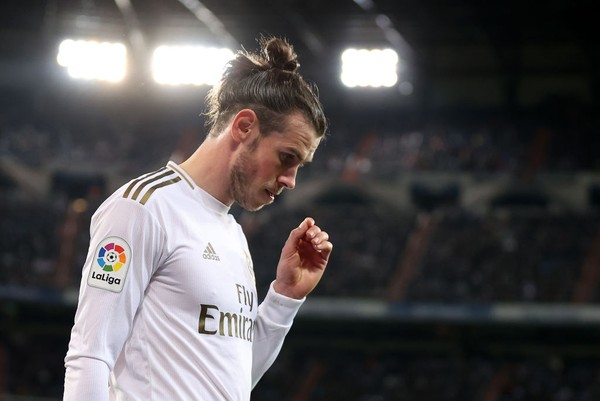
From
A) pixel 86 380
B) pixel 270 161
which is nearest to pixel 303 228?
pixel 270 161

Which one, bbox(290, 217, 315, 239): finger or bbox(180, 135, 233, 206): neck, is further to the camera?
bbox(290, 217, 315, 239): finger

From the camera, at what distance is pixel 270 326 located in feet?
7.78

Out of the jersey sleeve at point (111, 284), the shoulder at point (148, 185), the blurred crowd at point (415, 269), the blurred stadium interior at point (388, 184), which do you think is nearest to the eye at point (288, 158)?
the shoulder at point (148, 185)

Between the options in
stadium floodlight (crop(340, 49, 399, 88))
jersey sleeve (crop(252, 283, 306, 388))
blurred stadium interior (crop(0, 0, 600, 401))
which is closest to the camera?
jersey sleeve (crop(252, 283, 306, 388))

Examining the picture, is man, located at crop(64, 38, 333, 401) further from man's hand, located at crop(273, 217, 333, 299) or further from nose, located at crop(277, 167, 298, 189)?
man's hand, located at crop(273, 217, 333, 299)

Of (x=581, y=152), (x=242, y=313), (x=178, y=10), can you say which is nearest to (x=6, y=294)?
(x=178, y=10)

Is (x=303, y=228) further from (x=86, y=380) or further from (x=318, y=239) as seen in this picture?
(x=86, y=380)

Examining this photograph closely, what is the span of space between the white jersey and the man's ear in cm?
17

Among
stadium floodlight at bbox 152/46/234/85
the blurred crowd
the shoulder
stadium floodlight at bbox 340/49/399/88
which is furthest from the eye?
stadium floodlight at bbox 340/49/399/88

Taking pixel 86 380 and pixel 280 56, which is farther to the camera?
pixel 280 56

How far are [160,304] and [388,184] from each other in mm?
23646

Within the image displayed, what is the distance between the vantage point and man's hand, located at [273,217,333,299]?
2359 mm

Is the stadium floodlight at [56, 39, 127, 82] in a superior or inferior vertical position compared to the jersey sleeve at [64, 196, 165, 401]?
superior

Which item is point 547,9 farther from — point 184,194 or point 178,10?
point 184,194
